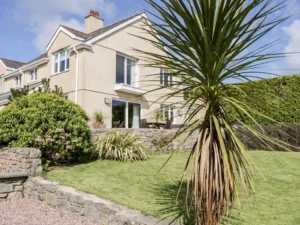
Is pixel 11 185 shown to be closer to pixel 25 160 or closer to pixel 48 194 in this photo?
pixel 25 160

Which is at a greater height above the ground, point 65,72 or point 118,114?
point 65,72

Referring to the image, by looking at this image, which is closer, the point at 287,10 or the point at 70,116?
the point at 287,10

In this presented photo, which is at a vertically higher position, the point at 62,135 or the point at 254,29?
the point at 254,29

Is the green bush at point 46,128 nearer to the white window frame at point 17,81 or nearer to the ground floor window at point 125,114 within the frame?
the ground floor window at point 125,114

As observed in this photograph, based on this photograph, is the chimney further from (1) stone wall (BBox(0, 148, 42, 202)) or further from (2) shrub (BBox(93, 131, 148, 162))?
(1) stone wall (BBox(0, 148, 42, 202))

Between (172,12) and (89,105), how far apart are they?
13.9 meters

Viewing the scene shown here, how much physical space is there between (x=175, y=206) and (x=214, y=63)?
10.2ft

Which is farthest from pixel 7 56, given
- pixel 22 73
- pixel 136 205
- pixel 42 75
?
pixel 136 205

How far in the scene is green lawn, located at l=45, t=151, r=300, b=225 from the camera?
4902 millimetres

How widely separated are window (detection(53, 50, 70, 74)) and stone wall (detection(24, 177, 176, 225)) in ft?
39.5

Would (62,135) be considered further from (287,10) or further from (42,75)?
(42,75)

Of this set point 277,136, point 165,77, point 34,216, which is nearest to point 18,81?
point 34,216

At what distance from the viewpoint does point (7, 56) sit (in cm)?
3103

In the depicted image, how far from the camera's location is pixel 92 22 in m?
21.2
